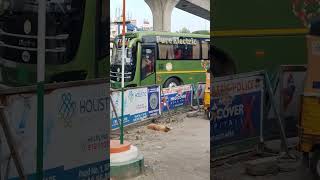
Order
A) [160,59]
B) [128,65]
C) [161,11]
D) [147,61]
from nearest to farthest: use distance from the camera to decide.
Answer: [128,65], [147,61], [160,59], [161,11]

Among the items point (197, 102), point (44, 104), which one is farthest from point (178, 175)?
point (197, 102)

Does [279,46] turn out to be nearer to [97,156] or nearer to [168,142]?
[97,156]

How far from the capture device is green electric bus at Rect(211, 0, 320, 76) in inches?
90.2

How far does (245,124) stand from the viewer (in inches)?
99.3

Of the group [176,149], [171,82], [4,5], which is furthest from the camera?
[171,82]

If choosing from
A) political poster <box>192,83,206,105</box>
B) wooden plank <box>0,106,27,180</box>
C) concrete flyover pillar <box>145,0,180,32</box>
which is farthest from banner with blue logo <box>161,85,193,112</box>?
concrete flyover pillar <box>145,0,180,32</box>

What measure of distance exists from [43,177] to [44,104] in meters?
0.30

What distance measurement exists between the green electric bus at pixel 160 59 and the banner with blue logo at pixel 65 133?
43.9 ft

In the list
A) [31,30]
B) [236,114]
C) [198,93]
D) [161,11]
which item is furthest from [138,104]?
[161,11]

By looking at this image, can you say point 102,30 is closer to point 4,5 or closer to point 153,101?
point 4,5

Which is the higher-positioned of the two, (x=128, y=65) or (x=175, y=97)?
(x=128, y=65)

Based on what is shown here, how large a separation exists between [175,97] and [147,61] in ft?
10.1

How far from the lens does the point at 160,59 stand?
17062 mm

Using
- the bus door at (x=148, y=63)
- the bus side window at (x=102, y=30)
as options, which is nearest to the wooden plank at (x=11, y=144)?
the bus side window at (x=102, y=30)
